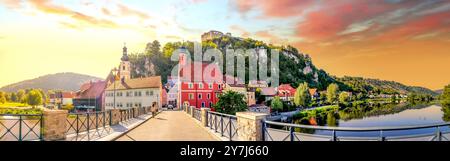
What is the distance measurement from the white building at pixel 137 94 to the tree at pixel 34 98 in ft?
32.9

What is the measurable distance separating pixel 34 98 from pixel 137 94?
1515 centimetres

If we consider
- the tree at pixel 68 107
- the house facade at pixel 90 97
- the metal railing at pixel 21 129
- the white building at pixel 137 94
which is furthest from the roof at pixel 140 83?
the metal railing at pixel 21 129

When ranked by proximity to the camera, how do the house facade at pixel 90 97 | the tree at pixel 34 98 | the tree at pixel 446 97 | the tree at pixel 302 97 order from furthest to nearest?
the tree at pixel 302 97 → the tree at pixel 34 98 → the tree at pixel 446 97 → the house facade at pixel 90 97

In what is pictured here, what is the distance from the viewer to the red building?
42.9 m

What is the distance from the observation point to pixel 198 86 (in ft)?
145

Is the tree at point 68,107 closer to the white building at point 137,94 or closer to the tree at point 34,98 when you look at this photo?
the white building at point 137,94

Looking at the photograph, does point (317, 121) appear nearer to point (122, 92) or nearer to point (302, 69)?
point (122, 92)

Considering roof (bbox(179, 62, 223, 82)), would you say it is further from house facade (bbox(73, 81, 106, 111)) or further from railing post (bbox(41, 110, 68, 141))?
railing post (bbox(41, 110, 68, 141))

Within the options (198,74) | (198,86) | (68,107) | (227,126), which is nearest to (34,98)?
(68,107)

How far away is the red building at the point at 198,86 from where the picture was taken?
4288cm

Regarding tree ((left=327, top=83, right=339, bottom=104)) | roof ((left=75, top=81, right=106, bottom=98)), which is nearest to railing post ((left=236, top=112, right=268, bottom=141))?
roof ((left=75, top=81, right=106, bottom=98))

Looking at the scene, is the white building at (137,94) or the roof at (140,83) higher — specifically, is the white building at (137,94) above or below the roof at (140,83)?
below

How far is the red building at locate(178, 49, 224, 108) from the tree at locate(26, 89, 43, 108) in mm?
20971

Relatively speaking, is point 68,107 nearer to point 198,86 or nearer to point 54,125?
point 198,86
